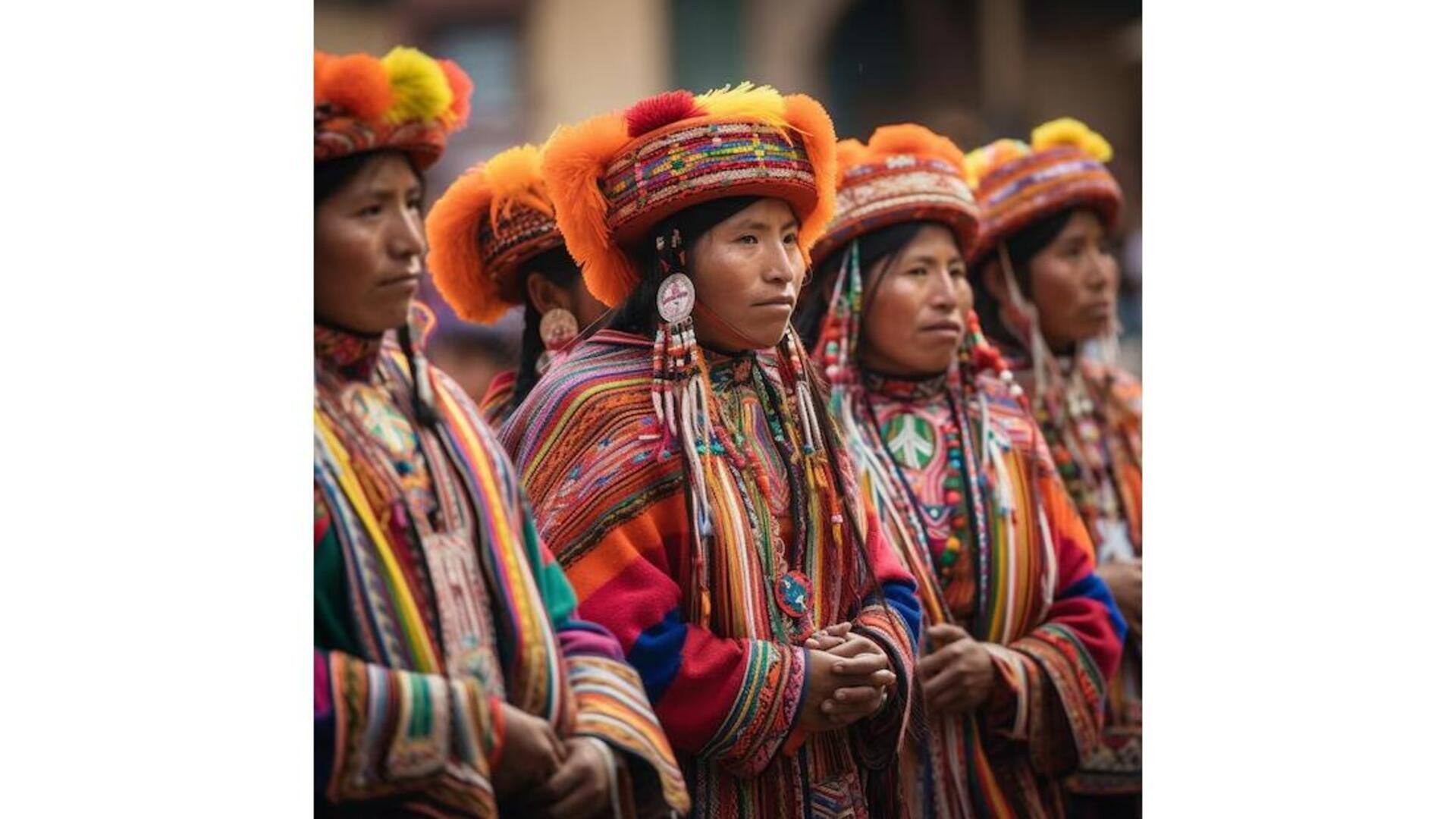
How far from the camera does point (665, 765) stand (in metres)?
3.11

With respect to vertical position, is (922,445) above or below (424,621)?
above

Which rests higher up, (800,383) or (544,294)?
(544,294)

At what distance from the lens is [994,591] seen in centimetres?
395

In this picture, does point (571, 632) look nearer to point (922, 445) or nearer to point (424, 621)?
point (424, 621)

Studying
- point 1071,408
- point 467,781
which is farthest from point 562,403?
point 1071,408

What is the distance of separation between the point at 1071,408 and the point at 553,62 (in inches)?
63.5

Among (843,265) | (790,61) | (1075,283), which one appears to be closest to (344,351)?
(790,61)

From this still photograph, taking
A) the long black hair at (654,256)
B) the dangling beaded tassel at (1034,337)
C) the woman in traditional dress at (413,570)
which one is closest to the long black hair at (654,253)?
the long black hair at (654,256)

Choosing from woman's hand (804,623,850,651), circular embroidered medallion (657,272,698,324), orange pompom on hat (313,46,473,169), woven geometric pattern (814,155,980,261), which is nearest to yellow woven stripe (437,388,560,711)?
orange pompom on hat (313,46,473,169)

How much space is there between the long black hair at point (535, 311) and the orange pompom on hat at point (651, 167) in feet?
0.46

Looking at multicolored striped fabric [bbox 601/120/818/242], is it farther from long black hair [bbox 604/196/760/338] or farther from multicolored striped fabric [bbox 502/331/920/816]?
multicolored striped fabric [bbox 502/331/920/816]

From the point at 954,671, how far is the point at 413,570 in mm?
A: 1326

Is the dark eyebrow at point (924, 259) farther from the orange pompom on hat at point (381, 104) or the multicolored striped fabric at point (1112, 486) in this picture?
the orange pompom on hat at point (381, 104)

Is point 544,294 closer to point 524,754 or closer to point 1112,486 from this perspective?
point 524,754
